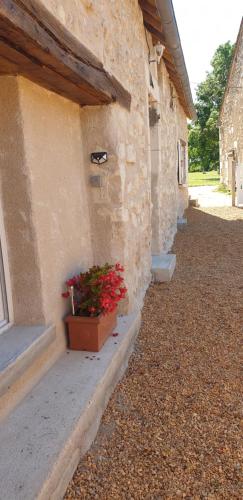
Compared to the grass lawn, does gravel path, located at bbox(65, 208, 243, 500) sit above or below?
below

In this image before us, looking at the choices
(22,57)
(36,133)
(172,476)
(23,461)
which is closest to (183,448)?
(172,476)

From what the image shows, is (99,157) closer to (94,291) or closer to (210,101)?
(94,291)

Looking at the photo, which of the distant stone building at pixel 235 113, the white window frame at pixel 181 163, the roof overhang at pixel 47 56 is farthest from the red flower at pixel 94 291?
the distant stone building at pixel 235 113

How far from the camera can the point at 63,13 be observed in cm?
229

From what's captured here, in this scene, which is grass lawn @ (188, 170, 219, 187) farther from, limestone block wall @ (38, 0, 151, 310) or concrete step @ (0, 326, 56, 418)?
concrete step @ (0, 326, 56, 418)

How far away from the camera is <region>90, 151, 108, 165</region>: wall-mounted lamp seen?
3.19 metres

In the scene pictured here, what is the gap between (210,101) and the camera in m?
31.7

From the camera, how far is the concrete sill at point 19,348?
1944 mm

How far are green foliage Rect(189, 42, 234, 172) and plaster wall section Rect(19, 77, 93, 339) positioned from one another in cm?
3010

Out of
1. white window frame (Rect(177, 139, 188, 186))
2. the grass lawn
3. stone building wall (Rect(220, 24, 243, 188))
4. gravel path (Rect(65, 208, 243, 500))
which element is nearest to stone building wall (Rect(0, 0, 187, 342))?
gravel path (Rect(65, 208, 243, 500))

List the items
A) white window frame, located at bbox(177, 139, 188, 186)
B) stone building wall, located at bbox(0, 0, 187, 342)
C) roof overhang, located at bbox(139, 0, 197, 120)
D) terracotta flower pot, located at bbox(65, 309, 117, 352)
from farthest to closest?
white window frame, located at bbox(177, 139, 188, 186), roof overhang, located at bbox(139, 0, 197, 120), terracotta flower pot, located at bbox(65, 309, 117, 352), stone building wall, located at bbox(0, 0, 187, 342)

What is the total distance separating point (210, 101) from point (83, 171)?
1249 inches

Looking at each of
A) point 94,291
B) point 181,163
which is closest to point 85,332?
point 94,291

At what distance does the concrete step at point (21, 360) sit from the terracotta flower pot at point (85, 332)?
29 centimetres
